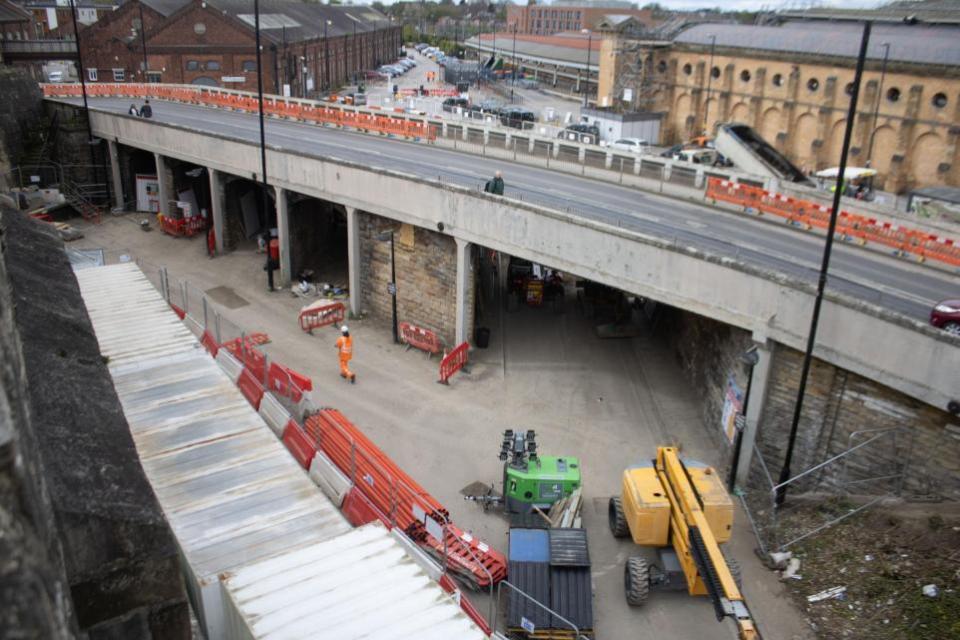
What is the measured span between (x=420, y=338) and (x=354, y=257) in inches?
165

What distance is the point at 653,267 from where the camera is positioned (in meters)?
18.8

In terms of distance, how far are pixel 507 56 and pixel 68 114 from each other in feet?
262

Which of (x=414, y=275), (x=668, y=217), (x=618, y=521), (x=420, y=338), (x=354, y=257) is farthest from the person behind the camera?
(x=354, y=257)

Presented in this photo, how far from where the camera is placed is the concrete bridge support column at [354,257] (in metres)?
26.2

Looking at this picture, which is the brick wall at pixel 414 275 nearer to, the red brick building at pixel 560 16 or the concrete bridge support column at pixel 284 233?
the concrete bridge support column at pixel 284 233

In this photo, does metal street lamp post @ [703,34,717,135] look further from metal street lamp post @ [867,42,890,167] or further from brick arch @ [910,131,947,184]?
brick arch @ [910,131,947,184]

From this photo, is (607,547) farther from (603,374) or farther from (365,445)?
(603,374)

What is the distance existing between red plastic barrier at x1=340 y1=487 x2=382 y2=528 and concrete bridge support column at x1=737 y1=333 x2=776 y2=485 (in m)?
8.57

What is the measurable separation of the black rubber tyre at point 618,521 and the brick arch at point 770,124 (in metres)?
44.3

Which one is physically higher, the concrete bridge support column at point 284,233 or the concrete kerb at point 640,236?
the concrete kerb at point 640,236

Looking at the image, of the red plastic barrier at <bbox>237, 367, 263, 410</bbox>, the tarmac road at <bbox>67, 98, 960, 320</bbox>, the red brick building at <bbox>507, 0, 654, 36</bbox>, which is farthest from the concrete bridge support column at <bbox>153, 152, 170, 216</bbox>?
the red brick building at <bbox>507, 0, 654, 36</bbox>

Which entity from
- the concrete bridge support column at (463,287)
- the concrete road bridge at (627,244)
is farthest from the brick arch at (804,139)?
the concrete bridge support column at (463,287)

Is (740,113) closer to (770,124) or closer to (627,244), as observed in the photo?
(770,124)

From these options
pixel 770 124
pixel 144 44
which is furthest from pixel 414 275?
pixel 144 44
